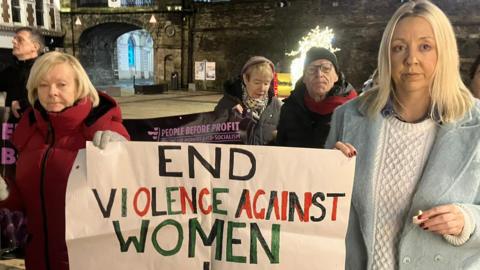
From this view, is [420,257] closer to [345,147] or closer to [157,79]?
[345,147]

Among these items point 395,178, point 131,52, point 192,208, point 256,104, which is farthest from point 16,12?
point 395,178

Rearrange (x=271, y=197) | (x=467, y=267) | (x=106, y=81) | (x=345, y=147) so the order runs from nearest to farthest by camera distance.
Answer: (x=467, y=267) < (x=345, y=147) < (x=271, y=197) < (x=106, y=81)

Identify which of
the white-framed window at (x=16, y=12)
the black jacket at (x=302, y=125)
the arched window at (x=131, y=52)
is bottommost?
the black jacket at (x=302, y=125)

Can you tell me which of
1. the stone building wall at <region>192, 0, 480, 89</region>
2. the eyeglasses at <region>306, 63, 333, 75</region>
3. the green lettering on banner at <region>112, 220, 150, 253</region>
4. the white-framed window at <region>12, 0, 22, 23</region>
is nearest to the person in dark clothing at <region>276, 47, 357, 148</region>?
the eyeglasses at <region>306, 63, 333, 75</region>

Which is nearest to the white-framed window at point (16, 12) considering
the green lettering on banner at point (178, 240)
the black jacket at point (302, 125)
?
the black jacket at point (302, 125)

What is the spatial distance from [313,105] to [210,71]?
20590 millimetres

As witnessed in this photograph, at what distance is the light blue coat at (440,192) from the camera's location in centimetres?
140

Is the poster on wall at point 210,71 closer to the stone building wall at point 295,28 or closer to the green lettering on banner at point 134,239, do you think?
the stone building wall at point 295,28

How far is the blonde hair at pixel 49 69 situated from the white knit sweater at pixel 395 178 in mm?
1356

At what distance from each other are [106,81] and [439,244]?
27551 millimetres

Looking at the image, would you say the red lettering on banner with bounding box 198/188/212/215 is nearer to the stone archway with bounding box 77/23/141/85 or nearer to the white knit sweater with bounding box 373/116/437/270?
the white knit sweater with bounding box 373/116/437/270

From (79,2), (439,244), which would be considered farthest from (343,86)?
(79,2)

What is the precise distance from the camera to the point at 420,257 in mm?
1449

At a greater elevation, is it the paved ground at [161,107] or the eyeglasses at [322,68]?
the eyeglasses at [322,68]
